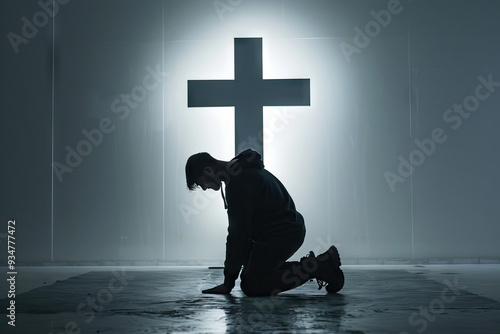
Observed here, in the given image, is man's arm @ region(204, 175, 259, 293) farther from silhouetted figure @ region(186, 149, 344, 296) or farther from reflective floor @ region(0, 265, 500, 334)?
reflective floor @ region(0, 265, 500, 334)

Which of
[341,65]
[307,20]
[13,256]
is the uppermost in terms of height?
[307,20]

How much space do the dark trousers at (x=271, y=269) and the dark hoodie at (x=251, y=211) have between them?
1.4 inches

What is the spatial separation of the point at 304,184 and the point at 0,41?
2507 millimetres

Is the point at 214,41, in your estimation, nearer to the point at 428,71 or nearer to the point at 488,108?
the point at 428,71

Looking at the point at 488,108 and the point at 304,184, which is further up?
the point at 488,108

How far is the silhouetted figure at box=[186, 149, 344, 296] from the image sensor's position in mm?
3068

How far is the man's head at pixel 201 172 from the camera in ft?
9.99

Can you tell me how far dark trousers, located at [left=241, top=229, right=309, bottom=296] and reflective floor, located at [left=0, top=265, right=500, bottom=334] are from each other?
60mm

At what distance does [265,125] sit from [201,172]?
2351 mm

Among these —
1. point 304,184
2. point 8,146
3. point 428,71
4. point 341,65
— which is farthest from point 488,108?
point 8,146

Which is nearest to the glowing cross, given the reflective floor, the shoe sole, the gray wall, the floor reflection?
the gray wall

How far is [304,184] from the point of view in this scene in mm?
5355

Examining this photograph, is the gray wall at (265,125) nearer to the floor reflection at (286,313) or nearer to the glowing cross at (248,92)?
the glowing cross at (248,92)

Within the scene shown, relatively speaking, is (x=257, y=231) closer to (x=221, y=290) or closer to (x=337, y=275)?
(x=221, y=290)
